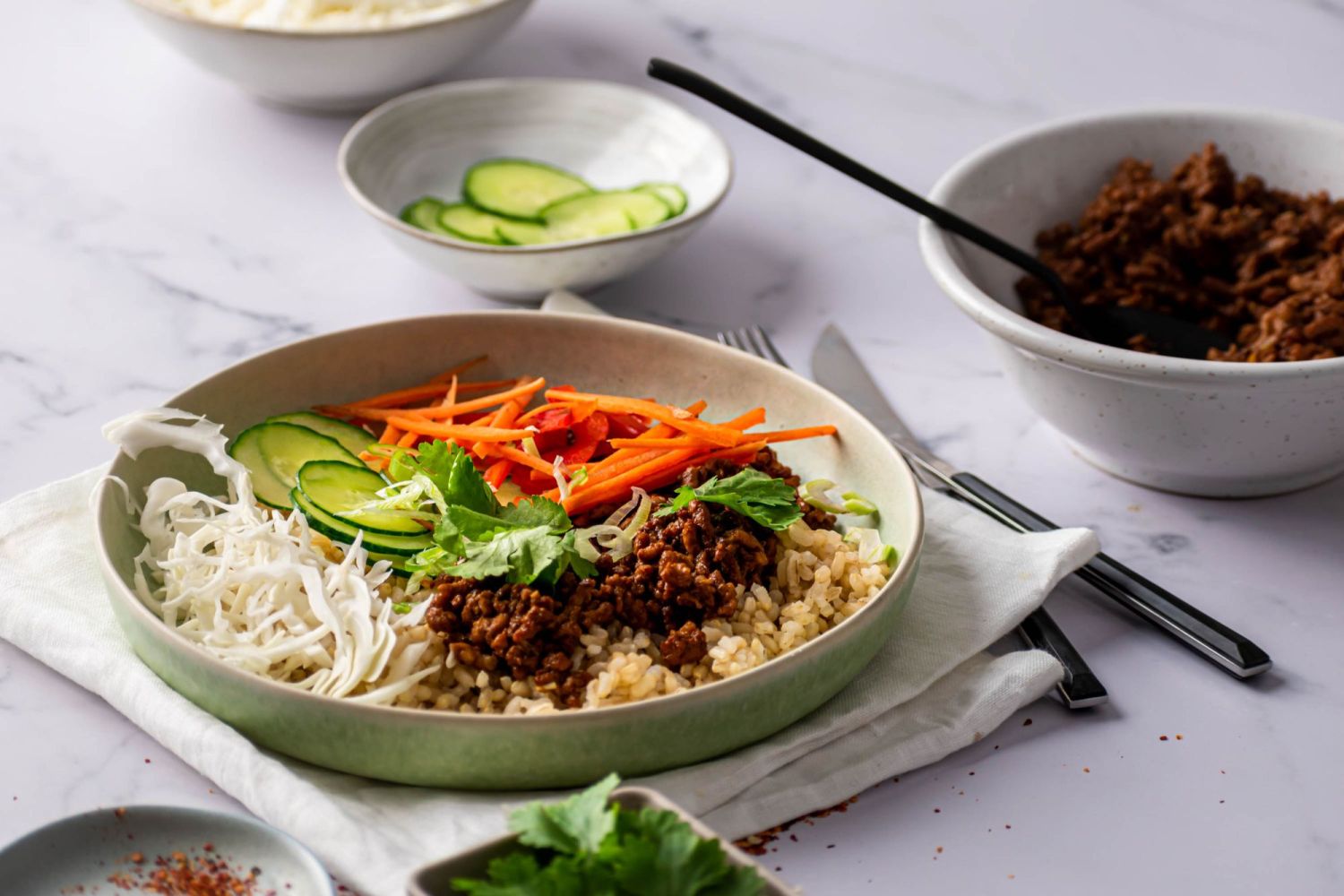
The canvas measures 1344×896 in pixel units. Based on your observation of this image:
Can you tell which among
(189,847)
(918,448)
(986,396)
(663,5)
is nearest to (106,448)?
(189,847)

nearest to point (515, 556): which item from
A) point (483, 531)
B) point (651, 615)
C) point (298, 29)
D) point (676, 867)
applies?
point (483, 531)

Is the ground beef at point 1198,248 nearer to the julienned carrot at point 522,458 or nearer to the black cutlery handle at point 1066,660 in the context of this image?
the black cutlery handle at point 1066,660

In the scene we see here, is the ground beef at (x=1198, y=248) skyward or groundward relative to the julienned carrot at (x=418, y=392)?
skyward

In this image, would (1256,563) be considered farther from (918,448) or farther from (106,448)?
(106,448)

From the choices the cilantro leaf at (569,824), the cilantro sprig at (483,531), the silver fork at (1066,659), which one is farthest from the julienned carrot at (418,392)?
the cilantro leaf at (569,824)

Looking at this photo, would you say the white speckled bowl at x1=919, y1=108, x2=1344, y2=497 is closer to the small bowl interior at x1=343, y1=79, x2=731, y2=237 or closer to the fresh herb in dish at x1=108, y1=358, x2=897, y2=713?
the fresh herb in dish at x1=108, y1=358, x2=897, y2=713

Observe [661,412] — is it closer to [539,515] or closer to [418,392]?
[539,515]
